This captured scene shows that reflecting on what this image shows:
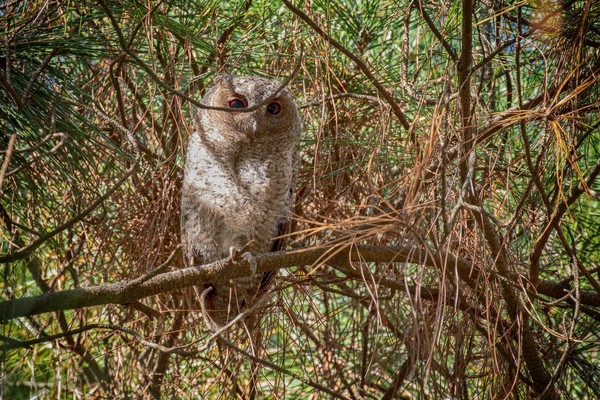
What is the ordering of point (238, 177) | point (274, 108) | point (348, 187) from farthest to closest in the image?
point (274, 108), point (238, 177), point (348, 187)

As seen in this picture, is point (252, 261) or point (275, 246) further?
point (275, 246)

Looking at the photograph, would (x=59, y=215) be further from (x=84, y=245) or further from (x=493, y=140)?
(x=493, y=140)

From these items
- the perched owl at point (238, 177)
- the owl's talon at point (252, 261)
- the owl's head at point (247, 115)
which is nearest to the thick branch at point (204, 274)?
the owl's talon at point (252, 261)

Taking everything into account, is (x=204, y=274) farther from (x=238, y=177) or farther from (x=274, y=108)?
(x=274, y=108)

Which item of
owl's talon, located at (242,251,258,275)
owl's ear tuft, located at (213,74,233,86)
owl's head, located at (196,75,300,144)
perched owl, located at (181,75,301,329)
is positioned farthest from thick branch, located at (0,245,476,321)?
owl's ear tuft, located at (213,74,233,86)

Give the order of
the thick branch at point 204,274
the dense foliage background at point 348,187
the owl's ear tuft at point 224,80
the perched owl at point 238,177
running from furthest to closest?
the owl's ear tuft at point 224,80
the perched owl at point 238,177
the dense foliage background at point 348,187
the thick branch at point 204,274

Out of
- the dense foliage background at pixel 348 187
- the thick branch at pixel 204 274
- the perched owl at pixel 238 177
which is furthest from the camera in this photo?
the perched owl at pixel 238 177

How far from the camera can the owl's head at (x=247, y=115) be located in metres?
2.28

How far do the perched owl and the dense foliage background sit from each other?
77 mm

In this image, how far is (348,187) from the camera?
79.7 inches

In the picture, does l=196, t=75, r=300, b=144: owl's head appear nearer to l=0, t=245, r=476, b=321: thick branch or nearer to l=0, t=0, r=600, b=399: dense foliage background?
l=0, t=0, r=600, b=399: dense foliage background

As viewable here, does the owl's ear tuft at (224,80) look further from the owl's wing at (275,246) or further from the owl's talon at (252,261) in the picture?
the owl's talon at (252,261)

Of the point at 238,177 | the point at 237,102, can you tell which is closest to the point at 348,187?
the point at 238,177

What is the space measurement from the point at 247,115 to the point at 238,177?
0.67 ft
